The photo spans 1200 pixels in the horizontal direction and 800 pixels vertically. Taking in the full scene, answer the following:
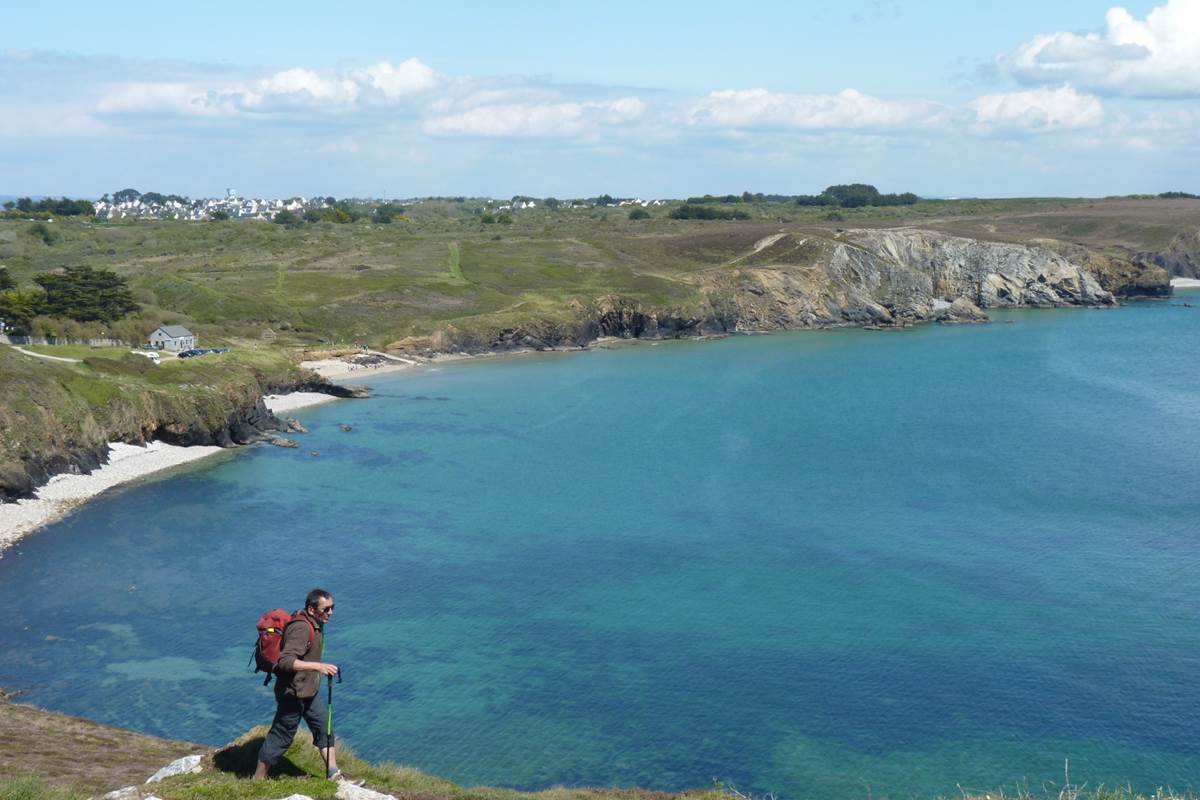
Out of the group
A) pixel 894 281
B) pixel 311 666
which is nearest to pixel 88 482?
pixel 311 666

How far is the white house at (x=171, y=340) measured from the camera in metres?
86.1

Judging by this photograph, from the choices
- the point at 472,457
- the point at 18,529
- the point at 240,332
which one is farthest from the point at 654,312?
the point at 18,529

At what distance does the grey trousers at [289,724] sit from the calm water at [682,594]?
13349mm

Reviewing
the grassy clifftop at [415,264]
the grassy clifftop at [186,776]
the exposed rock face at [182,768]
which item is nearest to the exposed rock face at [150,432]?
the grassy clifftop at [415,264]

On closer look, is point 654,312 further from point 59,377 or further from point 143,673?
point 143,673

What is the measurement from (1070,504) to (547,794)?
41.6 m

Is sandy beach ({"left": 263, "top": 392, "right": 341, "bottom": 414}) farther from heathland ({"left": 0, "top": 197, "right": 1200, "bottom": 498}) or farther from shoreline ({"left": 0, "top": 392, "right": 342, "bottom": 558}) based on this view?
shoreline ({"left": 0, "top": 392, "right": 342, "bottom": 558})

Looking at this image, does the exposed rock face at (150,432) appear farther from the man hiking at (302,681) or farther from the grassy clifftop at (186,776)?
the man hiking at (302,681)

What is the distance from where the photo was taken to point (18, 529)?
51.4 metres

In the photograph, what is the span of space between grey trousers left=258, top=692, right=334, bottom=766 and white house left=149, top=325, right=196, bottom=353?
73246mm

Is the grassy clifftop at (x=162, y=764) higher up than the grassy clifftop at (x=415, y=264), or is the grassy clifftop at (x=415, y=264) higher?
the grassy clifftop at (x=415, y=264)

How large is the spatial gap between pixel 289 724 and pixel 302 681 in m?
0.96

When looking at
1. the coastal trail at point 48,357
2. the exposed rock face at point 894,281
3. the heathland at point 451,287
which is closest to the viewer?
the heathland at point 451,287

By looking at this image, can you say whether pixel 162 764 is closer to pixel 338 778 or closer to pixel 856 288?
pixel 338 778
